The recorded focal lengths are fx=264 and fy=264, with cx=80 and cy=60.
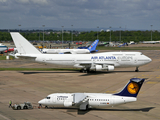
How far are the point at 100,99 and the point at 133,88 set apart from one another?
4783 millimetres

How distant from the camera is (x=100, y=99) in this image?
36406 millimetres

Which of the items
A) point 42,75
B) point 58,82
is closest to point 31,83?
point 58,82

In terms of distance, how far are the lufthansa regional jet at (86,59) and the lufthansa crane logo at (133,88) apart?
35405 mm

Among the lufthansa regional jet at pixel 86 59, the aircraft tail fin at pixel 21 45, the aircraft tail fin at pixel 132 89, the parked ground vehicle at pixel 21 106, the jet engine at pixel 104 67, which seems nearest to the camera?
the aircraft tail fin at pixel 132 89

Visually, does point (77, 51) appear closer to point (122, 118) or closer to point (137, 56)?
point (137, 56)

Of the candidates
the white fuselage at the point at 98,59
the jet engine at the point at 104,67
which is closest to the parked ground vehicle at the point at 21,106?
the jet engine at the point at 104,67

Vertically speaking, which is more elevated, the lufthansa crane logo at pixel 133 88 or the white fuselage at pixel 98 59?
the white fuselage at pixel 98 59

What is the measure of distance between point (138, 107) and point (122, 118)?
6418mm

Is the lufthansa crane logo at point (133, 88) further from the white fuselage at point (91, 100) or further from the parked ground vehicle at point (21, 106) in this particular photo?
the parked ground vehicle at point (21, 106)

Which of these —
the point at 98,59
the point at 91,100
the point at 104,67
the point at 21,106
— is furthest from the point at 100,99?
the point at 98,59

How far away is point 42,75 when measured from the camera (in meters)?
70.9

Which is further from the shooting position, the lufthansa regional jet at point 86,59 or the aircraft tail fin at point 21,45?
the aircraft tail fin at point 21,45

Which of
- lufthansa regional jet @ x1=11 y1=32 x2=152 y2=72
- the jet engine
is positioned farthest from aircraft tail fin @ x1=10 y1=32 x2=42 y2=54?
the jet engine

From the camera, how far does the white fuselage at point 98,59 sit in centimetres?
7269
